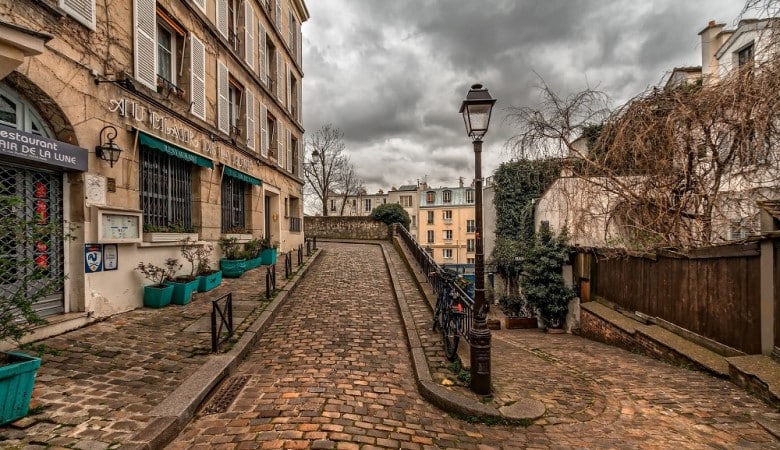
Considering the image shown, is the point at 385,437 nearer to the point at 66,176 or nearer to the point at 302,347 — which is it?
the point at 302,347

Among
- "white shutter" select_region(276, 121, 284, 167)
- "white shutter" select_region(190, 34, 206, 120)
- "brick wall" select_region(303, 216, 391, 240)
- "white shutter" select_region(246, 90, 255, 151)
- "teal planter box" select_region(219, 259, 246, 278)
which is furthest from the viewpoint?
"brick wall" select_region(303, 216, 391, 240)

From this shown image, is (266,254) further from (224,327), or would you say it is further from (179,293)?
(224,327)

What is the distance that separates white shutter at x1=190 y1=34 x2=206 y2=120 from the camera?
8.52 metres

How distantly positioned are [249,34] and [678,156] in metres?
12.8

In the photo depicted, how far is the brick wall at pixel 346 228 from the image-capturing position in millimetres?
24875

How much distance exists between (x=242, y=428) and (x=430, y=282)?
6.60m

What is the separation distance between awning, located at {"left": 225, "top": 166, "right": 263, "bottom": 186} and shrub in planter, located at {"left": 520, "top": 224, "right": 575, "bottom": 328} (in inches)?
400

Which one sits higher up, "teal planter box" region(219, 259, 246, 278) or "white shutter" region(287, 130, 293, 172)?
"white shutter" region(287, 130, 293, 172)

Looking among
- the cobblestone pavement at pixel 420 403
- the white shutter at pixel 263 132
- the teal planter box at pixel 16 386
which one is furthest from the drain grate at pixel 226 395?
the white shutter at pixel 263 132

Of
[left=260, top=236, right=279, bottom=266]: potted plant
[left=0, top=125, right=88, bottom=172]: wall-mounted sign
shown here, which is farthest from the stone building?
[left=260, top=236, right=279, bottom=266]: potted plant

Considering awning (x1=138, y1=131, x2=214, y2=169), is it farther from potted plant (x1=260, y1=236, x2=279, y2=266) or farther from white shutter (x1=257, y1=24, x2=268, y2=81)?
white shutter (x1=257, y1=24, x2=268, y2=81)

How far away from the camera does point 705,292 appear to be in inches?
226

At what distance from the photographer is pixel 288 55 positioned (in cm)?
1602

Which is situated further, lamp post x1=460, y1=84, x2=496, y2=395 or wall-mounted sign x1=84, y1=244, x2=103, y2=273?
wall-mounted sign x1=84, y1=244, x2=103, y2=273
